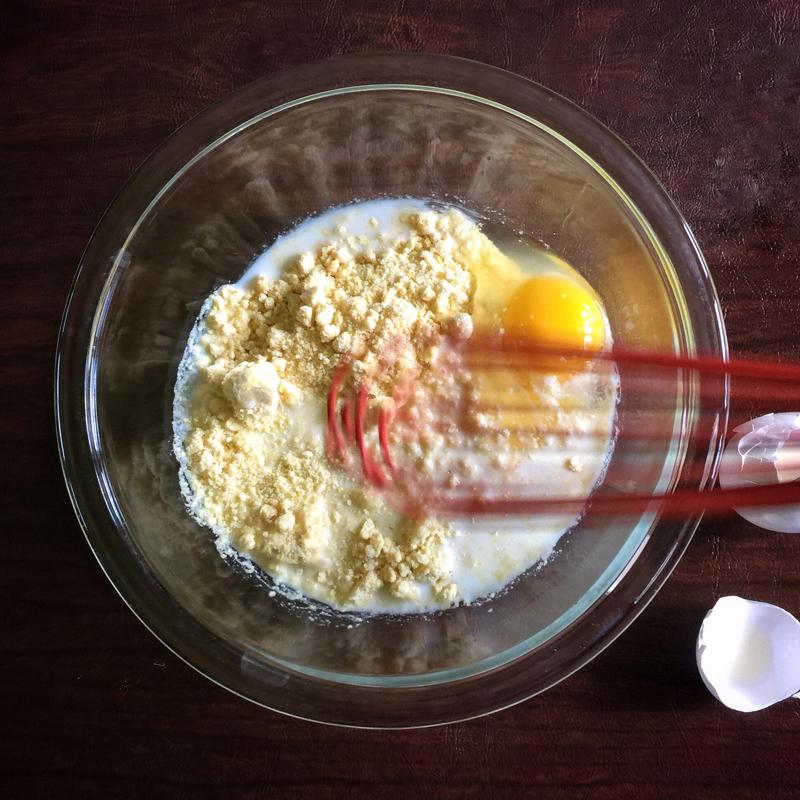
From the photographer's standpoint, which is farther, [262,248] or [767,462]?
[262,248]

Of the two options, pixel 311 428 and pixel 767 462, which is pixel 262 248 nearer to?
pixel 311 428

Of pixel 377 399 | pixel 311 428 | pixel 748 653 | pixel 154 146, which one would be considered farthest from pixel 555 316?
pixel 154 146

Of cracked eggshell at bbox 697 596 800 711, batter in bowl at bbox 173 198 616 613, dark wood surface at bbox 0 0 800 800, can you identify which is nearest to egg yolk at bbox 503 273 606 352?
batter in bowl at bbox 173 198 616 613

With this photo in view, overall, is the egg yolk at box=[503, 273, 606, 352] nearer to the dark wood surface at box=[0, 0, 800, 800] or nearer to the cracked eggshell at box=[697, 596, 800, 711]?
the dark wood surface at box=[0, 0, 800, 800]

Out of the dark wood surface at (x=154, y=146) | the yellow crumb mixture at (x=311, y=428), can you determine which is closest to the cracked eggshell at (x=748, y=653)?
the dark wood surface at (x=154, y=146)

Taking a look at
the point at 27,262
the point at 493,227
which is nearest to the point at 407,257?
the point at 493,227

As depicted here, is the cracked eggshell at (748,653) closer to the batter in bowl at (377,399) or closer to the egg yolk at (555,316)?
the batter in bowl at (377,399)
